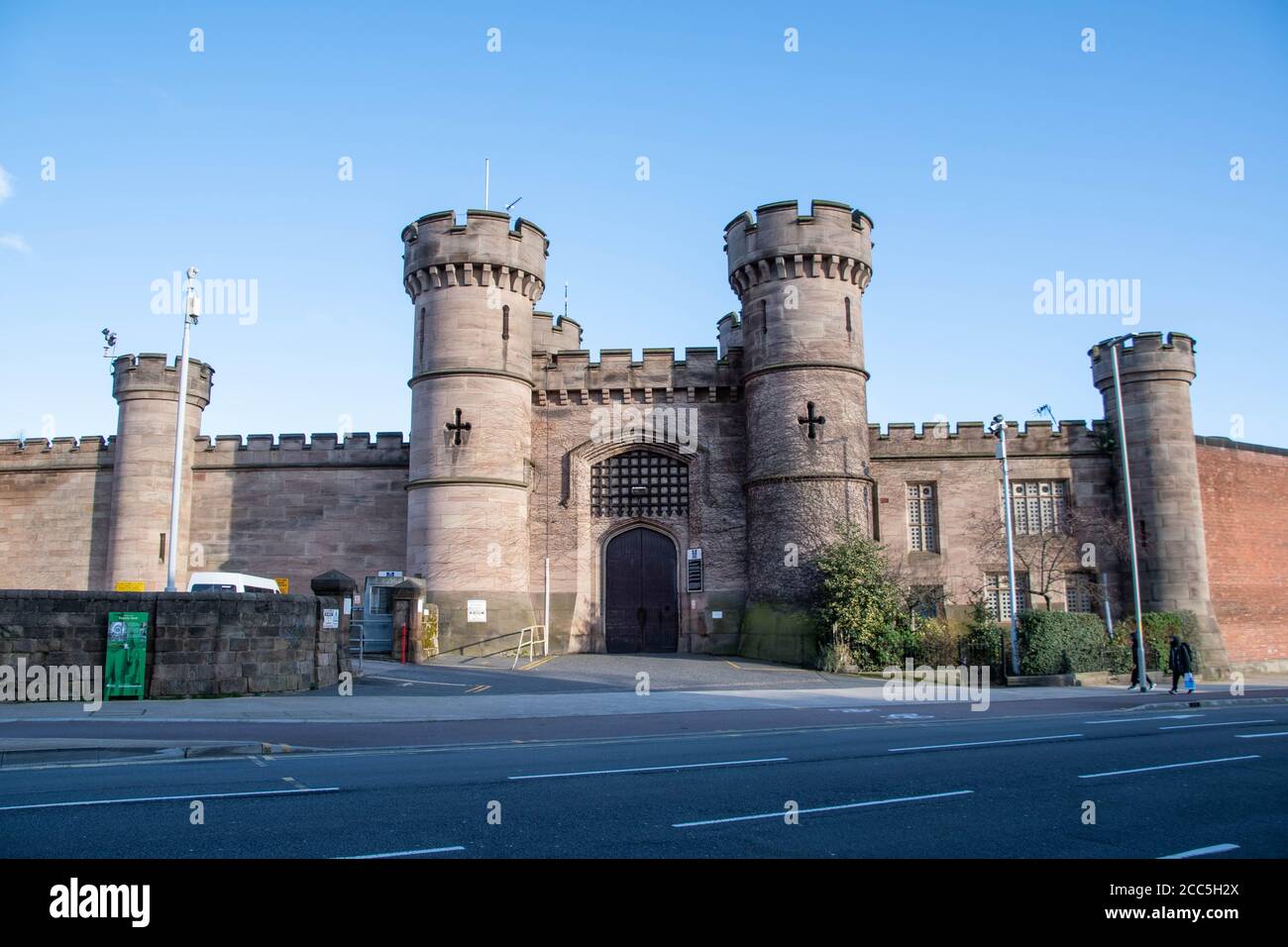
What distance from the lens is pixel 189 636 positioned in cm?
1773

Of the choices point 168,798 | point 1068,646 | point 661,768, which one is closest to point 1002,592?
point 1068,646

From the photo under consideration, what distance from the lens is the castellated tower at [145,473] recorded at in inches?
1246

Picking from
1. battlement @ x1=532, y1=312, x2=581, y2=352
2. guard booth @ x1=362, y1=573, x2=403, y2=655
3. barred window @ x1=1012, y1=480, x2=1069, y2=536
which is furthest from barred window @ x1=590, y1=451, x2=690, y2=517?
barred window @ x1=1012, y1=480, x2=1069, y2=536

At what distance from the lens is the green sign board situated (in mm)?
17016

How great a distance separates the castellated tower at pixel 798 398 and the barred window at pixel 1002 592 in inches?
205

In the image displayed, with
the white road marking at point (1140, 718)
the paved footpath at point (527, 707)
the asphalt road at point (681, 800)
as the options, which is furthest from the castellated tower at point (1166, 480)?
the asphalt road at point (681, 800)

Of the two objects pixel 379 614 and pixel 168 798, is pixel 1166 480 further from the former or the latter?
pixel 168 798

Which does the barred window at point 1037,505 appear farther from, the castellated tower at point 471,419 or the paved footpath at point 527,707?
the castellated tower at point 471,419

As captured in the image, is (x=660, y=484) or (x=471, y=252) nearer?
(x=471, y=252)

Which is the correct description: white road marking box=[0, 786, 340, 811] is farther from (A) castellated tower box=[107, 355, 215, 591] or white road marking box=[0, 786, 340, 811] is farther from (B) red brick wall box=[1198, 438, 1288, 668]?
(B) red brick wall box=[1198, 438, 1288, 668]

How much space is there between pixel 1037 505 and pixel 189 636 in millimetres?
25182
